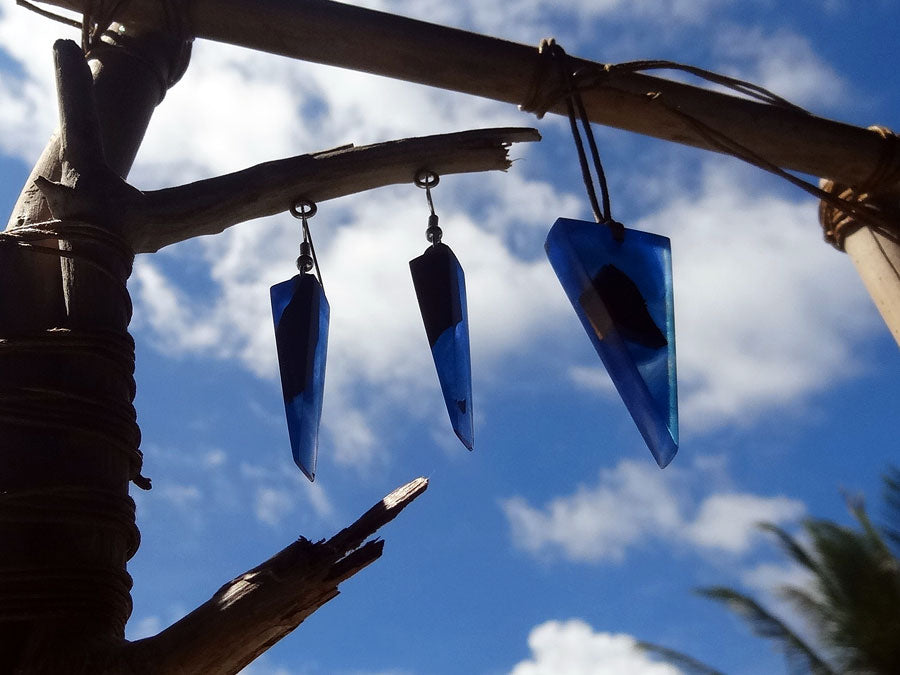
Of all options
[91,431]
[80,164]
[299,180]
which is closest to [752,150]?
[299,180]

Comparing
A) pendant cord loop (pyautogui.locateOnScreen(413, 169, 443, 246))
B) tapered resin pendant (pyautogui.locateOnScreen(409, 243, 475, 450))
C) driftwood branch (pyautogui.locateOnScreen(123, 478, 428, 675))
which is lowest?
driftwood branch (pyautogui.locateOnScreen(123, 478, 428, 675))

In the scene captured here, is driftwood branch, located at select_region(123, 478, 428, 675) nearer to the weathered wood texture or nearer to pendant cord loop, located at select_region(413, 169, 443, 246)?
pendant cord loop, located at select_region(413, 169, 443, 246)

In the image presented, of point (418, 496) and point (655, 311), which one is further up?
point (655, 311)

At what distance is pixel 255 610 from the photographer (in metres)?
1.07

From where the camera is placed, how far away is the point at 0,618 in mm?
1076

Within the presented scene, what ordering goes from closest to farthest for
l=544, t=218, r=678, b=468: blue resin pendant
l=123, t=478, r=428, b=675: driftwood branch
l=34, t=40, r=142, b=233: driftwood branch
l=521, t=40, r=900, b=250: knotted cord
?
l=123, t=478, r=428, b=675: driftwood branch
l=34, t=40, r=142, b=233: driftwood branch
l=544, t=218, r=678, b=468: blue resin pendant
l=521, t=40, r=900, b=250: knotted cord

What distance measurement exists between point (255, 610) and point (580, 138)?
3.89ft

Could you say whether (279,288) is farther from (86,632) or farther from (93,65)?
(86,632)

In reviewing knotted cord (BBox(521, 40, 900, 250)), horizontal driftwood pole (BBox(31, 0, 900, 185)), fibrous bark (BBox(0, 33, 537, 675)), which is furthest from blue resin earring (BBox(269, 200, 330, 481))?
knotted cord (BBox(521, 40, 900, 250))

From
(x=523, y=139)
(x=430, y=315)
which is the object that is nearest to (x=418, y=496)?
(x=430, y=315)

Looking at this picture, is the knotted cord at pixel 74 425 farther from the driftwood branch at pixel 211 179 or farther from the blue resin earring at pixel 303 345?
the blue resin earring at pixel 303 345

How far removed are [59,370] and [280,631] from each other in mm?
491

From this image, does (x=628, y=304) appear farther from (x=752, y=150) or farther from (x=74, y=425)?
(x=74, y=425)

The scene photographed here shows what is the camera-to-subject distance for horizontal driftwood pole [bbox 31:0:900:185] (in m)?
1.80
